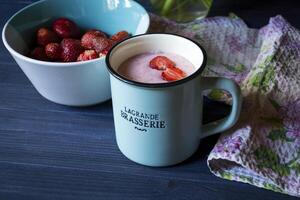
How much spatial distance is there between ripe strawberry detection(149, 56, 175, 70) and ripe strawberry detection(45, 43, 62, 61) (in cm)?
16

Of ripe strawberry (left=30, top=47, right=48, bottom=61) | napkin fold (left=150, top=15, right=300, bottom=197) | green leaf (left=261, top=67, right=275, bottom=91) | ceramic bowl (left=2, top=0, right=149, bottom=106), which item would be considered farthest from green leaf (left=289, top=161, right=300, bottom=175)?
ripe strawberry (left=30, top=47, right=48, bottom=61)

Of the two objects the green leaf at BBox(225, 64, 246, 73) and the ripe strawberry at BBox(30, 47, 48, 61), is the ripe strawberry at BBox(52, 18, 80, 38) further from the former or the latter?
the green leaf at BBox(225, 64, 246, 73)

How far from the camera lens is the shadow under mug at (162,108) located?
1.67ft

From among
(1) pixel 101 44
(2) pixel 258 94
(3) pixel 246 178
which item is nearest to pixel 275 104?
(2) pixel 258 94

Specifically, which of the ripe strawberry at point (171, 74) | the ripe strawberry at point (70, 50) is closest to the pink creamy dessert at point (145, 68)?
the ripe strawberry at point (171, 74)

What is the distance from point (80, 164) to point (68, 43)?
0.18 meters

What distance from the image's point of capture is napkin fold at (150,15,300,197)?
0.55 meters

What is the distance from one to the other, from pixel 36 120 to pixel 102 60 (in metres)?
0.13

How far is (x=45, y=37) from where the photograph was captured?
2.32 ft

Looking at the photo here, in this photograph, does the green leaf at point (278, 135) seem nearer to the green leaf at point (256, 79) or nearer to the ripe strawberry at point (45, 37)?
the green leaf at point (256, 79)

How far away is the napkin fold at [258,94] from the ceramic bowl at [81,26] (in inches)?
3.5

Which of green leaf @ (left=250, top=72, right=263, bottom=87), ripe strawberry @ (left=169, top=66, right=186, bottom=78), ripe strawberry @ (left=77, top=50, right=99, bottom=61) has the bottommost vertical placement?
green leaf @ (left=250, top=72, right=263, bottom=87)

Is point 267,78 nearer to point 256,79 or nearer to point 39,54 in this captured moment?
point 256,79

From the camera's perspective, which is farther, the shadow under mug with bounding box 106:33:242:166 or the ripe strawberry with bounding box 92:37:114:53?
the ripe strawberry with bounding box 92:37:114:53
